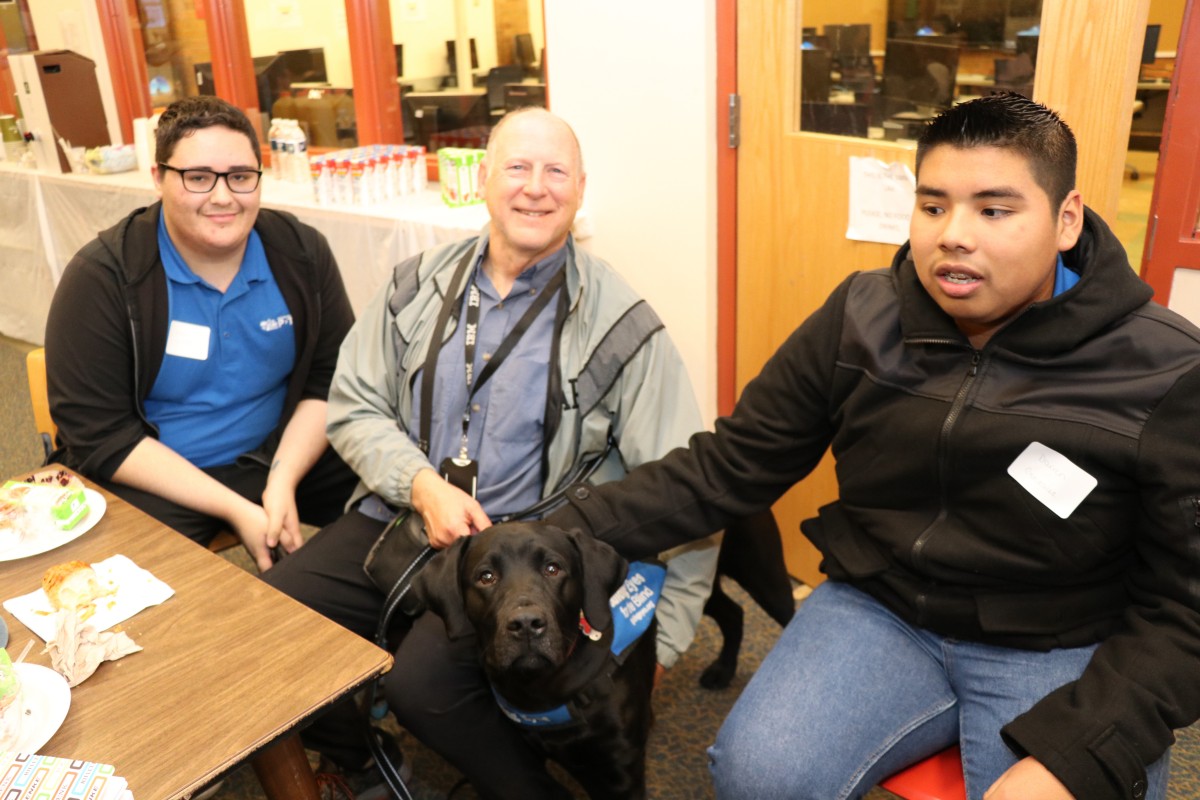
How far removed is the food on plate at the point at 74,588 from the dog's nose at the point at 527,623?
22.9 inches

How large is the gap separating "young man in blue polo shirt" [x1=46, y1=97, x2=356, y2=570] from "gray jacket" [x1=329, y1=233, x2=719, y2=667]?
0.35 meters

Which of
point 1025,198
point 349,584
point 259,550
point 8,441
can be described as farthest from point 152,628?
point 8,441

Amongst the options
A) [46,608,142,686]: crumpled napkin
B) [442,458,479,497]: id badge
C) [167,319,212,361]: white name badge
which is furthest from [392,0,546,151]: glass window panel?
[46,608,142,686]: crumpled napkin

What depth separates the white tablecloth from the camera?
3240 mm

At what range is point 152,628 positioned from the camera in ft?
4.30

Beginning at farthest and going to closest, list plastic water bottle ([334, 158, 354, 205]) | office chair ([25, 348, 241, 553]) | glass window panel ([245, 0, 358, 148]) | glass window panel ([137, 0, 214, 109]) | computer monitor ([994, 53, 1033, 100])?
glass window panel ([137, 0, 214, 109]) < glass window panel ([245, 0, 358, 148]) < plastic water bottle ([334, 158, 354, 205]) < office chair ([25, 348, 241, 553]) < computer monitor ([994, 53, 1033, 100])

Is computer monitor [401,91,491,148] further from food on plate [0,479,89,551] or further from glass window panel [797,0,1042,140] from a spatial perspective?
food on plate [0,479,89,551]

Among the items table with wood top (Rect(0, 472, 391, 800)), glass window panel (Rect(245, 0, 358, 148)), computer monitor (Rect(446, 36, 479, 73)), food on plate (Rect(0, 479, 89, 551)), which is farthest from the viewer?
glass window panel (Rect(245, 0, 358, 148))

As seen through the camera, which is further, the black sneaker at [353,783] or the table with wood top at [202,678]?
the black sneaker at [353,783]

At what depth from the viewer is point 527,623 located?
1.42 meters

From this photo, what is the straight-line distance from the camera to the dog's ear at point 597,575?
156 cm

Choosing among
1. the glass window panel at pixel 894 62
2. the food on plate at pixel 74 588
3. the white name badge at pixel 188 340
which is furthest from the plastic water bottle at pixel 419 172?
the food on plate at pixel 74 588

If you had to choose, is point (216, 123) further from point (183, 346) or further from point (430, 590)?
point (430, 590)

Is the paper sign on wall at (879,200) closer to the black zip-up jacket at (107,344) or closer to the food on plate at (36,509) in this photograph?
the black zip-up jacket at (107,344)
